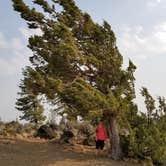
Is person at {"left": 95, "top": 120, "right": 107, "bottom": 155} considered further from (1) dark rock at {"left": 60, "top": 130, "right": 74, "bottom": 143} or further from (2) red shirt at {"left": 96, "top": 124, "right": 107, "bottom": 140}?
(1) dark rock at {"left": 60, "top": 130, "right": 74, "bottom": 143}

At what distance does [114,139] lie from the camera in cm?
2312

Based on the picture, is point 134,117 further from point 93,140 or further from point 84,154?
point 93,140

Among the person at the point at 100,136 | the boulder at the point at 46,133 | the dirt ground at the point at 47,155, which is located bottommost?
the dirt ground at the point at 47,155

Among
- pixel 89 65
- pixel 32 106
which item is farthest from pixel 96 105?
pixel 32 106

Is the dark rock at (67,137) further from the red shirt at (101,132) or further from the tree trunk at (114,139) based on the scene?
the tree trunk at (114,139)

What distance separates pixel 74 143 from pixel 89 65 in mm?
6512

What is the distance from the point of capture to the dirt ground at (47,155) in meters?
21.2

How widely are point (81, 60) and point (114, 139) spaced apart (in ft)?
14.9

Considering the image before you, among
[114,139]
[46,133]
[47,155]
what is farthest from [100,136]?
[46,133]

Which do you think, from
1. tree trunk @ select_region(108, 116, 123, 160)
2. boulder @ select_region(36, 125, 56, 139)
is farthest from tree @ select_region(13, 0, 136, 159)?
boulder @ select_region(36, 125, 56, 139)

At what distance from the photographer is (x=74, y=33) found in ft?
76.0

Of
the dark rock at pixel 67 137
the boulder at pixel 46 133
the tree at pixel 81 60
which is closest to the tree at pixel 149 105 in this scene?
the tree at pixel 81 60

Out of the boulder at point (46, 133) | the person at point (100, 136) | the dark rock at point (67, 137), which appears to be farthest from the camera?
the boulder at point (46, 133)

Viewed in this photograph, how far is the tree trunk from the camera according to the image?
22.8m
